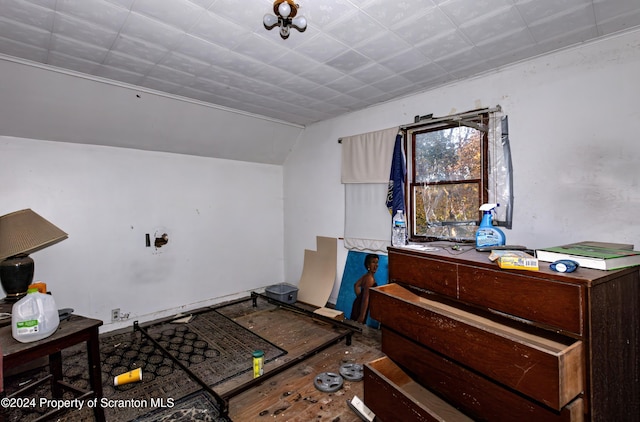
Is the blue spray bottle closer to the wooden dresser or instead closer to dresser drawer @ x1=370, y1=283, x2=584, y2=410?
the wooden dresser

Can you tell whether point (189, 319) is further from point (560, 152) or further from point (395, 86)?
point (560, 152)

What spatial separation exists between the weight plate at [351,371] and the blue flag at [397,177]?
1514 mm

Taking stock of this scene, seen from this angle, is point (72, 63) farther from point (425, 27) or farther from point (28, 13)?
A: point (425, 27)

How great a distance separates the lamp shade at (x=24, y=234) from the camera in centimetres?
213

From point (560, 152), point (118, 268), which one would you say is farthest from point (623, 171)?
point (118, 268)

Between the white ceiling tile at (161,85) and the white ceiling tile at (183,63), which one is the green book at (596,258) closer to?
the white ceiling tile at (183,63)

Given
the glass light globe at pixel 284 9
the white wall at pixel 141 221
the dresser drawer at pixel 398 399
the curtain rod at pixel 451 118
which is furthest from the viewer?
the white wall at pixel 141 221

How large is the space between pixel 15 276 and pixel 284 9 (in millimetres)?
2476

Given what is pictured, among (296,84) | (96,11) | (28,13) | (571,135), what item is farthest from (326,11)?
(571,135)

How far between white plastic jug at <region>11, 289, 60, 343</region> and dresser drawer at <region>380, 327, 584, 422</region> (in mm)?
1819

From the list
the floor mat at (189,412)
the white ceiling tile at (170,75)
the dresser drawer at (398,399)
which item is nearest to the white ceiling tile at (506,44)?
the dresser drawer at (398,399)

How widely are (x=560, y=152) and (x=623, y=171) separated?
14.5 inches

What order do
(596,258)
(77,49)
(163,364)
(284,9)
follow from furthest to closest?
1. (163,364)
2. (77,49)
3. (284,9)
4. (596,258)

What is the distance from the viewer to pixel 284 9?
4.20 feet
